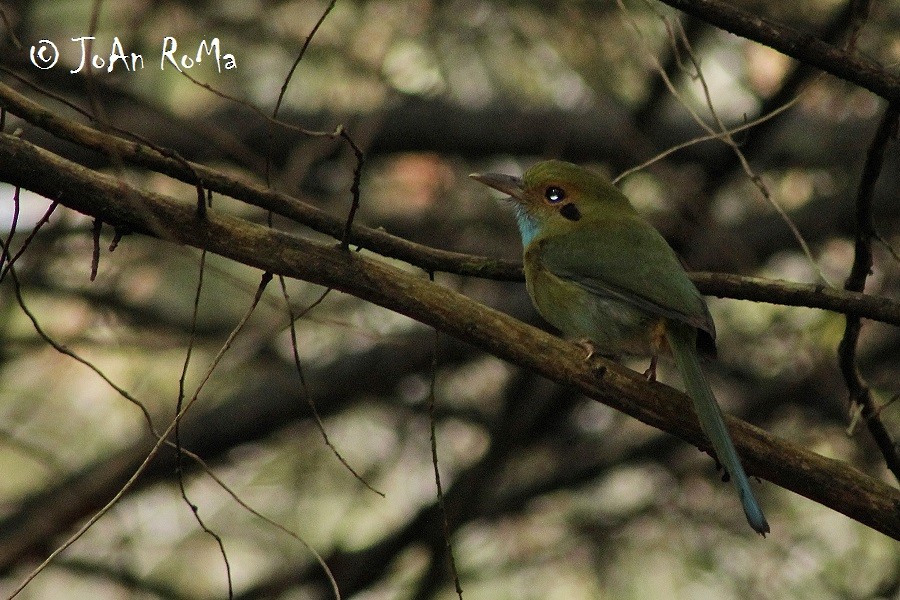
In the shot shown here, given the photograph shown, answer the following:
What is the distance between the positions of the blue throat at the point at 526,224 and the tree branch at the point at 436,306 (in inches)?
47.7

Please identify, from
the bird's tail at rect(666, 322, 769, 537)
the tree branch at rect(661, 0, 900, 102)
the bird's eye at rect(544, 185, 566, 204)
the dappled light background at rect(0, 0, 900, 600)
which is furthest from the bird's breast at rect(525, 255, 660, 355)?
the dappled light background at rect(0, 0, 900, 600)

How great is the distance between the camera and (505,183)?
14.4 ft

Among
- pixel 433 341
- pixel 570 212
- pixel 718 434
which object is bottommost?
pixel 433 341

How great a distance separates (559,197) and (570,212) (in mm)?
81

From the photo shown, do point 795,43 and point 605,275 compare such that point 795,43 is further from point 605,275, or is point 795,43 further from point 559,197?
point 559,197

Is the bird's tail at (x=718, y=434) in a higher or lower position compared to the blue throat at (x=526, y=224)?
lower

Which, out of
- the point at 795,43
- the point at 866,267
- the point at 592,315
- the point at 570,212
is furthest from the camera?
the point at 570,212

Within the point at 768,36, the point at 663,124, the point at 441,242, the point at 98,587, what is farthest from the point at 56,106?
the point at 768,36

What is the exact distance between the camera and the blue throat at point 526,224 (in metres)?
4.26

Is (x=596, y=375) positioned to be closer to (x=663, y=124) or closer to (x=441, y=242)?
(x=441, y=242)

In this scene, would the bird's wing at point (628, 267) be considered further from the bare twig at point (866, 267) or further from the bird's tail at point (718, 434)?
the bare twig at point (866, 267)

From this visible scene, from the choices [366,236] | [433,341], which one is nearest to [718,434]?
[366,236]

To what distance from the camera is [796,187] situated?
22.0ft

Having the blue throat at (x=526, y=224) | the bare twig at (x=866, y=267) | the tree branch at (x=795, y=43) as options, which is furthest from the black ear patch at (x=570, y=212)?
the tree branch at (x=795, y=43)
